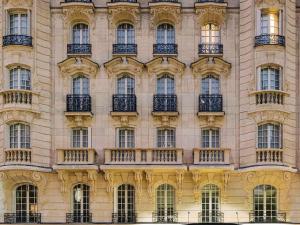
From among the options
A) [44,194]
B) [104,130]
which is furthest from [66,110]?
[44,194]

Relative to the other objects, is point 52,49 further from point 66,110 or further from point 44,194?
point 44,194

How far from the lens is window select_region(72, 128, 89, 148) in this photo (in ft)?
121

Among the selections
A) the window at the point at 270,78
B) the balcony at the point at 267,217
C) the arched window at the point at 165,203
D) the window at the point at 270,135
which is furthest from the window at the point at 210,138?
the balcony at the point at 267,217

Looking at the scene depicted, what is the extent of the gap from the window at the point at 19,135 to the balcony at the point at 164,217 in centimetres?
806

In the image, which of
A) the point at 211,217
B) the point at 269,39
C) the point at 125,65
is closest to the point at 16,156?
the point at 125,65

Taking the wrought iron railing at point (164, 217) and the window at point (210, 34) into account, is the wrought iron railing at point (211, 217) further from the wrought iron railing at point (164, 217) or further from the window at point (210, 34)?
the window at point (210, 34)

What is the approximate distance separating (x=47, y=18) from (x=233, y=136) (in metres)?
12.6

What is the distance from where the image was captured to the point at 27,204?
118 feet

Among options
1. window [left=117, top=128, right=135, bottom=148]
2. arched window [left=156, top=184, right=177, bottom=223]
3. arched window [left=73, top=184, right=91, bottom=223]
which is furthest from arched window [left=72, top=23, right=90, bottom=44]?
arched window [left=156, top=184, right=177, bottom=223]

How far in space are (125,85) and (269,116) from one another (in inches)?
328

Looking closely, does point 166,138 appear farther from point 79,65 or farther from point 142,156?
point 79,65

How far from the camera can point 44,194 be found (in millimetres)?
35906

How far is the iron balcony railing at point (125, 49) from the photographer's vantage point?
37.0 metres

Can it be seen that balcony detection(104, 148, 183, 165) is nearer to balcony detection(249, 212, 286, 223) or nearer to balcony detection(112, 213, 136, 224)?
balcony detection(112, 213, 136, 224)
